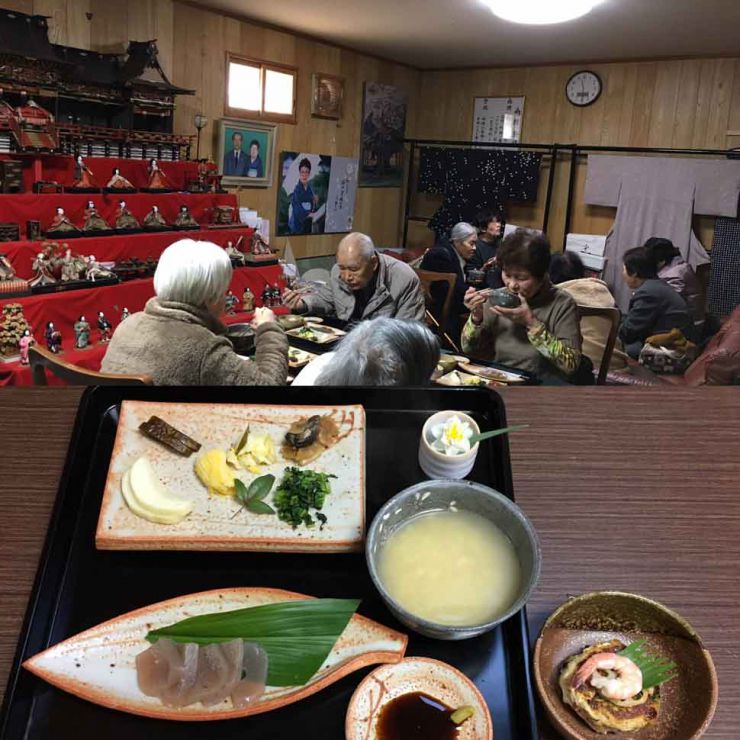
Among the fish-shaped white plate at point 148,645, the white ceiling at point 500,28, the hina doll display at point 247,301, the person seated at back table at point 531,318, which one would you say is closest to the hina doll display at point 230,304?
the hina doll display at point 247,301

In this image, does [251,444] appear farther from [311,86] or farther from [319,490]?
[311,86]

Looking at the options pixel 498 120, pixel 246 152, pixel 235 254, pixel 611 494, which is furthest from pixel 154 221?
pixel 498 120

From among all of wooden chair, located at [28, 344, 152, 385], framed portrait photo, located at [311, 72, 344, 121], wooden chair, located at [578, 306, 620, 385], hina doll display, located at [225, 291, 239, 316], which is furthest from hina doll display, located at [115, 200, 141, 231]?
framed portrait photo, located at [311, 72, 344, 121]

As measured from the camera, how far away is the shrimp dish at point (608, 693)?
0.47 metres

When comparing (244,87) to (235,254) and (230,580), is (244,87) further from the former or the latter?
(230,580)

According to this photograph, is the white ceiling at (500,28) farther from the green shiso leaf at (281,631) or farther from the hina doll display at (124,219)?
the green shiso leaf at (281,631)

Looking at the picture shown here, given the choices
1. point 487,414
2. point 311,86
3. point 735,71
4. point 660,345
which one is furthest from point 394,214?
point 487,414

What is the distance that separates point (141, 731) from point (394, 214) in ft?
18.0

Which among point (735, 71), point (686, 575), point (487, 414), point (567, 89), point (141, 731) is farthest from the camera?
point (567, 89)

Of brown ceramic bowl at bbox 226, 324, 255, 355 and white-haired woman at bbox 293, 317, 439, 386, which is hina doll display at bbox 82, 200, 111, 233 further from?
white-haired woman at bbox 293, 317, 439, 386

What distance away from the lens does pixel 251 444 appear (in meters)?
0.64

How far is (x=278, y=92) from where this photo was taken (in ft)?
14.1

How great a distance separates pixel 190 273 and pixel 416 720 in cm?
129

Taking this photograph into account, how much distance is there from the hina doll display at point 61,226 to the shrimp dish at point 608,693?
2587 mm
